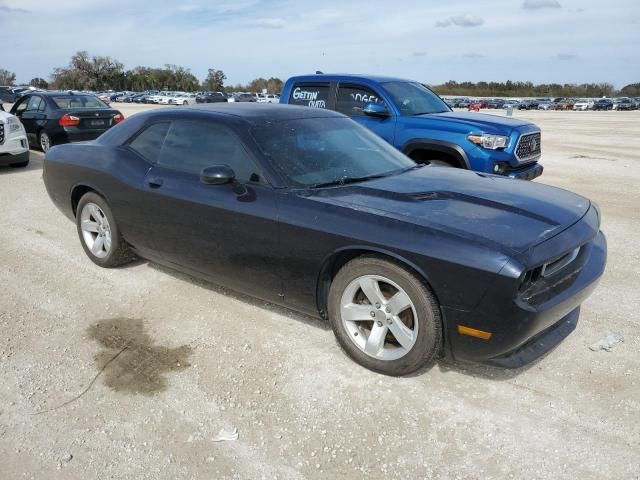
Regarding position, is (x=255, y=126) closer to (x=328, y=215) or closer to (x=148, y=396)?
(x=328, y=215)

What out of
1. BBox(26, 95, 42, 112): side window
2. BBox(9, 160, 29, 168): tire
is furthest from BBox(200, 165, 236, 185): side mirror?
BBox(26, 95, 42, 112): side window

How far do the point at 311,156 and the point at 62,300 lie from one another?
233 centimetres

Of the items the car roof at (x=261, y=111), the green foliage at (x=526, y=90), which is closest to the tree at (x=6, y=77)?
the green foliage at (x=526, y=90)

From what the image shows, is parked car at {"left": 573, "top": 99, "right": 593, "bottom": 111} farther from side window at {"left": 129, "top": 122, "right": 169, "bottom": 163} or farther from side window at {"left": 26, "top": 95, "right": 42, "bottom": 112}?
side window at {"left": 129, "top": 122, "right": 169, "bottom": 163}

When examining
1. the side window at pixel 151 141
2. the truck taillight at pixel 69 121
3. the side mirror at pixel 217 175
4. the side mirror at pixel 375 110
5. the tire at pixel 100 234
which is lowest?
the tire at pixel 100 234

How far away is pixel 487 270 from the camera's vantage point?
2.67 metres

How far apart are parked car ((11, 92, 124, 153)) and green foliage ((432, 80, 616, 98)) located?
101m

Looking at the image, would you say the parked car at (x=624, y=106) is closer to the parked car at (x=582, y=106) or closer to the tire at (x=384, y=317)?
the parked car at (x=582, y=106)

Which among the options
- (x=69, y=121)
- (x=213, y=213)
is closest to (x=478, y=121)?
(x=213, y=213)

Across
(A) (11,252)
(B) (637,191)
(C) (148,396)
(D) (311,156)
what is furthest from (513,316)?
(B) (637,191)

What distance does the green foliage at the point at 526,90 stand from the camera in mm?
108037

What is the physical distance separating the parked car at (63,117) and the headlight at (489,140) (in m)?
8.32

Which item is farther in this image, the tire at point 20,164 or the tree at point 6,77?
the tree at point 6,77

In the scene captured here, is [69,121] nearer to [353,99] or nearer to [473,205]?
[353,99]
